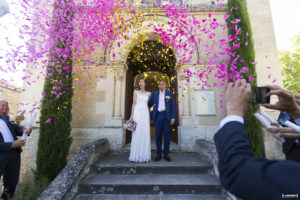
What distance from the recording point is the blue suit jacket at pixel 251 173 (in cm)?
52

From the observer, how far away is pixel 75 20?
5418 mm

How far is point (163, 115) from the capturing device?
3881mm

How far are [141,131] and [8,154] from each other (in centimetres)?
272

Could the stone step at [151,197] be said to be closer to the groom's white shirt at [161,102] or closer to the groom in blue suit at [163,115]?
the groom in blue suit at [163,115]

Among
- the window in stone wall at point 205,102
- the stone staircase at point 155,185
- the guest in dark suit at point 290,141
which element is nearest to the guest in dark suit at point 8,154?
the stone staircase at point 155,185

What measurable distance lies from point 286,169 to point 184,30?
554cm

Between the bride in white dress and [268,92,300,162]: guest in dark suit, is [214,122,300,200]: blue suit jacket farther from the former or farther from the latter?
the bride in white dress

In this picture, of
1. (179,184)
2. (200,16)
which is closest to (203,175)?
(179,184)

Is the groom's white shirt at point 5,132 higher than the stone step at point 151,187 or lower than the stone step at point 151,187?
higher

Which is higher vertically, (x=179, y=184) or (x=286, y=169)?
(x=286, y=169)

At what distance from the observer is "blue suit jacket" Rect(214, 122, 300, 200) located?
0.52 meters

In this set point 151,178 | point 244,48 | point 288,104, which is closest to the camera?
point 288,104

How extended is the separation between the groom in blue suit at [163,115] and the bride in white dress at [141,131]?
0.23 meters

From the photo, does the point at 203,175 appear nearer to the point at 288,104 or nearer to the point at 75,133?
the point at 288,104
